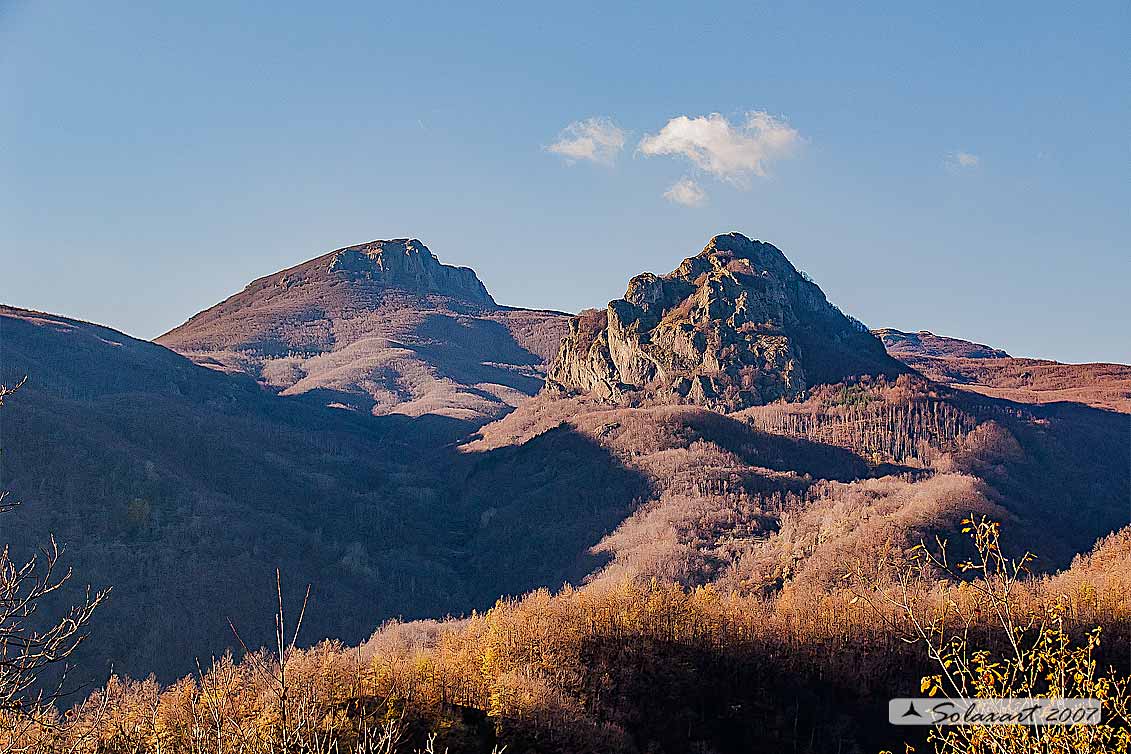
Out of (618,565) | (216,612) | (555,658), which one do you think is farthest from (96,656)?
(555,658)

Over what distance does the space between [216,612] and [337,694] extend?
118478 mm

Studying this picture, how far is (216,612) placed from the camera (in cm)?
16088

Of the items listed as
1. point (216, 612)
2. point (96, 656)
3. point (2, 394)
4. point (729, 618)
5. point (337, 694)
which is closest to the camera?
point (2, 394)

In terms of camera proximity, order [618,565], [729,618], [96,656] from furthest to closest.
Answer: [618,565] → [96,656] → [729,618]

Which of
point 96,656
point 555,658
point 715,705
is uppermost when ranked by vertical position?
point 555,658

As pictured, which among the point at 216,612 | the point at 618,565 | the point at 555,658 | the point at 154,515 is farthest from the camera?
the point at 154,515

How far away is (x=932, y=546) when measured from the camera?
162625 mm

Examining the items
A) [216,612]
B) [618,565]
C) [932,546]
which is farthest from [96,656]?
[932,546]

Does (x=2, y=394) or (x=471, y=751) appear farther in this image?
(x=471, y=751)

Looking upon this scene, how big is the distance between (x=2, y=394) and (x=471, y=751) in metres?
43.1

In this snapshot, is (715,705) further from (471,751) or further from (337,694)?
(337,694)

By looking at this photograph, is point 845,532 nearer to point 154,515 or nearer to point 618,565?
point 618,565

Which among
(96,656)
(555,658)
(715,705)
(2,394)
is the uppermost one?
(2,394)

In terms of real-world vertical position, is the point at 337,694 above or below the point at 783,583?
above
